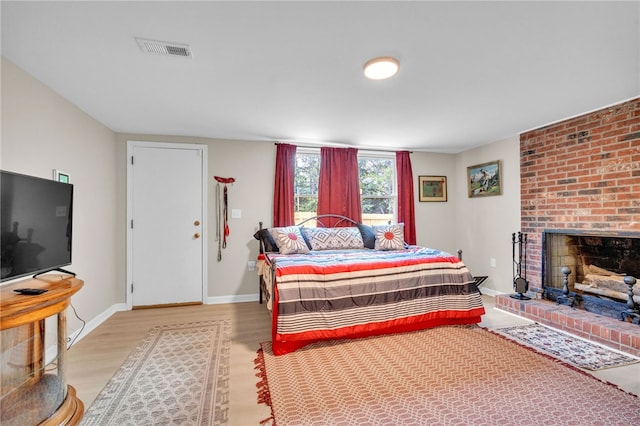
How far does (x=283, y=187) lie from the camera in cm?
424

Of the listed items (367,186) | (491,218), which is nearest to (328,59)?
(367,186)

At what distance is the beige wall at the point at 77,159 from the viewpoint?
2.07 meters

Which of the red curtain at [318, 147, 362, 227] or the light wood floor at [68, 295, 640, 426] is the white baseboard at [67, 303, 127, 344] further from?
the red curtain at [318, 147, 362, 227]

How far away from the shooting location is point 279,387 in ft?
6.49

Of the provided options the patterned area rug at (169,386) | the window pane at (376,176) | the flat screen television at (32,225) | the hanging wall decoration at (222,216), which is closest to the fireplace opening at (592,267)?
the window pane at (376,176)

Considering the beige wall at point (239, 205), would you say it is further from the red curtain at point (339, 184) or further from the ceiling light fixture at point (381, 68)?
the ceiling light fixture at point (381, 68)

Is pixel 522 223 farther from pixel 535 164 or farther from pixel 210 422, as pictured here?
pixel 210 422

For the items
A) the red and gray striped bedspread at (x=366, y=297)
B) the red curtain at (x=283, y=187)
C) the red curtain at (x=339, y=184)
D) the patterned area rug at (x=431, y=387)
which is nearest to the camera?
the patterned area rug at (x=431, y=387)

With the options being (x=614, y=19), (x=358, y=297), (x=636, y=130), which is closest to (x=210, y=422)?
(x=358, y=297)

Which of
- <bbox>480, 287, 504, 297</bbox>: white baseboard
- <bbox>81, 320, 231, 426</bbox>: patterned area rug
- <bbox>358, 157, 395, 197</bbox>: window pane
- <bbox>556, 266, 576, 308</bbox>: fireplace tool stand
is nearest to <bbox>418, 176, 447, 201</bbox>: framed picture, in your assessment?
<bbox>358, 157, 395, 197</bbox>: window pane

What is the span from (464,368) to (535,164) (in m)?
2.86

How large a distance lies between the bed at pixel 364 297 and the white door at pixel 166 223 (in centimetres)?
169

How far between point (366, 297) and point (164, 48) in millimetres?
2446

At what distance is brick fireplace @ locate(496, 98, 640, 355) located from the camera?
276 cm
